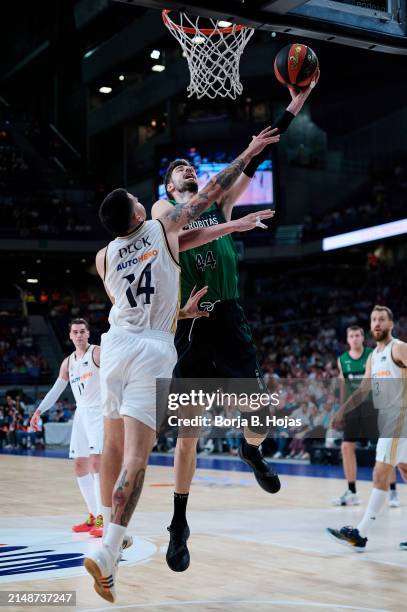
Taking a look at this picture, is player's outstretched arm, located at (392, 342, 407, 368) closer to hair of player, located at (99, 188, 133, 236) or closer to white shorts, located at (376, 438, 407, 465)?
white shorts, located at (376, 438, 407, 465)

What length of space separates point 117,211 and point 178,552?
199cm

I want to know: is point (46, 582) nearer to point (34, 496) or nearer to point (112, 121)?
point (34, 496)

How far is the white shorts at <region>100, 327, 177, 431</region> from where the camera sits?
3.96m

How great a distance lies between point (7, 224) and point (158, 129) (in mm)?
6794

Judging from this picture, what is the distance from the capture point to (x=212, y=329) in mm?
4961

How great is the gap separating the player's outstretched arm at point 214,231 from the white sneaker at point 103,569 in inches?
64.9

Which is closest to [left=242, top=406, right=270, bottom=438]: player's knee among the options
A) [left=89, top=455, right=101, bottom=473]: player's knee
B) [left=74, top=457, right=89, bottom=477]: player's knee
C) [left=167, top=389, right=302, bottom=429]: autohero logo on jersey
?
[left=167, top=389, right=302, bottom=429]: autohero logo on jersey

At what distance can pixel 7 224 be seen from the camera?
29094mm

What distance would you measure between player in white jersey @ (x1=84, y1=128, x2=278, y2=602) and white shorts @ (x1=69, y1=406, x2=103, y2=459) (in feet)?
11.5

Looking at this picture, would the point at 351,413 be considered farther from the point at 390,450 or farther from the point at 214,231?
the point at 214,231

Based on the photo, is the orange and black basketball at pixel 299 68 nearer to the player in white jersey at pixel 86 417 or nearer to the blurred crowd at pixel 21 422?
the player in white jersey at pixel 86 417

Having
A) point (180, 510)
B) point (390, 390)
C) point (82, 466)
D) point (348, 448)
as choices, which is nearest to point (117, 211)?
point (180, 510)

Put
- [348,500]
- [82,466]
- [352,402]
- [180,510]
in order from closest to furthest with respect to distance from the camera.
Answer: [180,510]
[82,466]
[348,500]
[352,402]

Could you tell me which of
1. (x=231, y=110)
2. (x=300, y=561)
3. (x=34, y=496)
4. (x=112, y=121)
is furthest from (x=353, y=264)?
(x=300, y=561)
